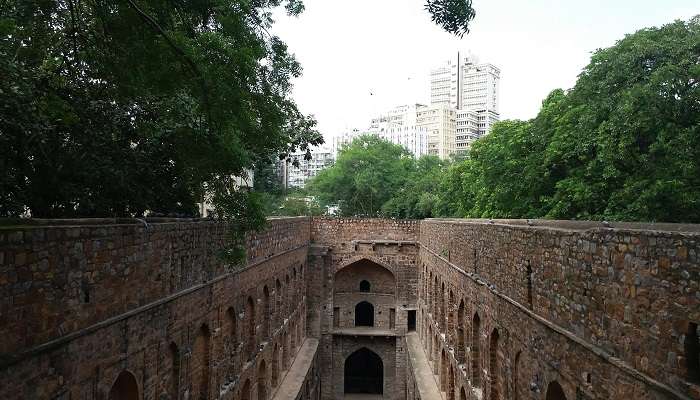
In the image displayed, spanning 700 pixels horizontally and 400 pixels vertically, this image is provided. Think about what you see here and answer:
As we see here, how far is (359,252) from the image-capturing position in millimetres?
29812

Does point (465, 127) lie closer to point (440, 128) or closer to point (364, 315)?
point (440, 128)

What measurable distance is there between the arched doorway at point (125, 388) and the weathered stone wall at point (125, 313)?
21mm

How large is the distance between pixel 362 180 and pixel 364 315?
66.2 feet

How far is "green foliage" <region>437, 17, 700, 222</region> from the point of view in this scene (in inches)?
606

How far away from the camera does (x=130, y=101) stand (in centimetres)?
1086

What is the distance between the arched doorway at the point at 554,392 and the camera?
7.74 meters

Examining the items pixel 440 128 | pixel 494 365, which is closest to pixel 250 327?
pixel 494 365

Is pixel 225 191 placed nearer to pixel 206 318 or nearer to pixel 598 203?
pixel 206 318

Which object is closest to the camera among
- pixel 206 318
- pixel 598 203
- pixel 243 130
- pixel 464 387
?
pixel 243 130

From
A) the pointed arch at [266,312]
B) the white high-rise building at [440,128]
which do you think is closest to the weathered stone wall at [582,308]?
the pointed arch at [266,312]

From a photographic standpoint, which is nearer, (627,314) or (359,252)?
(627,314)

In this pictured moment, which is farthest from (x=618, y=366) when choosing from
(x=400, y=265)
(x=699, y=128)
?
(x=400, y=265)

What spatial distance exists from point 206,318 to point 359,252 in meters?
18.9

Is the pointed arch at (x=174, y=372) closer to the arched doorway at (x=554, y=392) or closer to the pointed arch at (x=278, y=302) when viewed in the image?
the arched doorway at (x=554, y=392)
